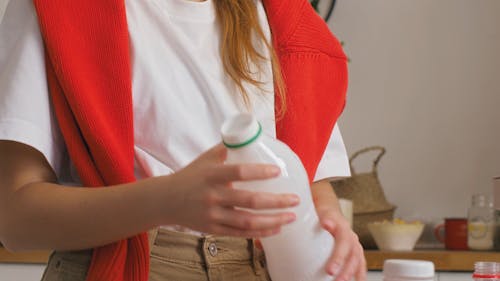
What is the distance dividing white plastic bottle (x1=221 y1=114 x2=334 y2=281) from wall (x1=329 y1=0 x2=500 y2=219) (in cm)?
176

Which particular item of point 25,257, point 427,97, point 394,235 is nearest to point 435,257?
point 394,235

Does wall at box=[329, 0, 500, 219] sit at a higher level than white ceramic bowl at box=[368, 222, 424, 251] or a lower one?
higher

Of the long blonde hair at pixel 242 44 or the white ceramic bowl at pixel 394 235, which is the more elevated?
the long blonde hair at pixel 242 44

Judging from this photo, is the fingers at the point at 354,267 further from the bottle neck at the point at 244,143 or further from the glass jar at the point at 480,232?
the glass jar at the point at 480,232

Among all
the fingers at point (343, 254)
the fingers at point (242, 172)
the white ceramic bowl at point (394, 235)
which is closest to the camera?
the fingers at point (242, 172)

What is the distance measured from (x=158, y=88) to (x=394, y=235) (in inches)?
55.7

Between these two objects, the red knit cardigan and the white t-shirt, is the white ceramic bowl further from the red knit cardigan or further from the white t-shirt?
the red knit cardigan

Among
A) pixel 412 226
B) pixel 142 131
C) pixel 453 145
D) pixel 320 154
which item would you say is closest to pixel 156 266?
pixel 142 131

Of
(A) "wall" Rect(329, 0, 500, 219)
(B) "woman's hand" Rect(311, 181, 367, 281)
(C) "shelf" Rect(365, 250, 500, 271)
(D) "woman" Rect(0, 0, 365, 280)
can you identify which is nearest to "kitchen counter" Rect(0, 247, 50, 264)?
(C) "shelf" Rect(365, 250, 500, 271)

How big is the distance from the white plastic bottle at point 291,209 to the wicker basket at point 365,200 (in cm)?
156

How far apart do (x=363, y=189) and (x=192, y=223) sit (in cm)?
169

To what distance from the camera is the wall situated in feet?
8.00

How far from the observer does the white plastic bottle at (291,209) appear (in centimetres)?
63

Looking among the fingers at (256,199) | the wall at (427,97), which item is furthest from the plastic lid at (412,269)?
the wall at (427,97)
